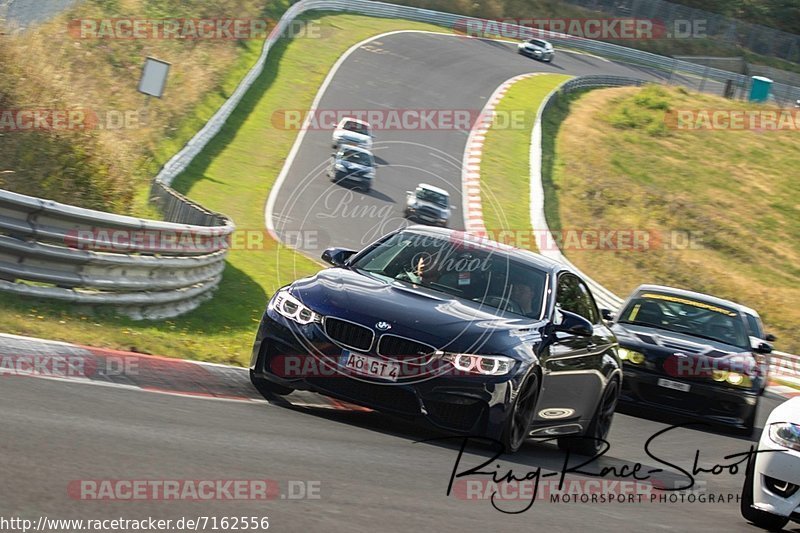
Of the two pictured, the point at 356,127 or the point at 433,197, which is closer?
the point at 433,197

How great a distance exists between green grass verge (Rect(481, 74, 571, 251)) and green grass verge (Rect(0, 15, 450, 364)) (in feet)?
19.3

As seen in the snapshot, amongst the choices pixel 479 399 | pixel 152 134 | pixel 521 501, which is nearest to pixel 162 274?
pixel 479 399

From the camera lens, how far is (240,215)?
87.5ft

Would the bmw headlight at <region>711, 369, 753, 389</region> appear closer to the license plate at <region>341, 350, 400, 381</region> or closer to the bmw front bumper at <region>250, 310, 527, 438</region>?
the bmw front bumper at <region>250, 310, 527, 438</region>

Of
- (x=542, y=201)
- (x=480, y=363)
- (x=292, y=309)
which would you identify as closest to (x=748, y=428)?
(x=480, y=363)

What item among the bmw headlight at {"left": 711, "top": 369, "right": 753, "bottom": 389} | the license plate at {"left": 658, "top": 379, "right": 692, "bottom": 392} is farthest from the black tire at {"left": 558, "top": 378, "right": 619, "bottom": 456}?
the bmw headlight at {"left": 711, "top": 369, "right": 753, "bottom": 389}

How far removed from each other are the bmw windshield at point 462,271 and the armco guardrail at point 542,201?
14552mm

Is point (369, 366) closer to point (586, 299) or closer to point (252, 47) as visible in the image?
point (586, 299)

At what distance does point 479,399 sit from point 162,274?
6054 mm

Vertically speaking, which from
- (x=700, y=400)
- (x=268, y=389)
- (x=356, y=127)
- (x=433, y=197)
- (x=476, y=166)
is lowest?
(x=476, y=166)

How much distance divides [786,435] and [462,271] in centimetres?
300

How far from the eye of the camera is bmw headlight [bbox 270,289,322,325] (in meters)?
8.72

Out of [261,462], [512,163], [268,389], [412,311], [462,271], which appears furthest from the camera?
[512,163]

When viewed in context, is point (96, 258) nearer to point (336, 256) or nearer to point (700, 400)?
point (336, 256)
